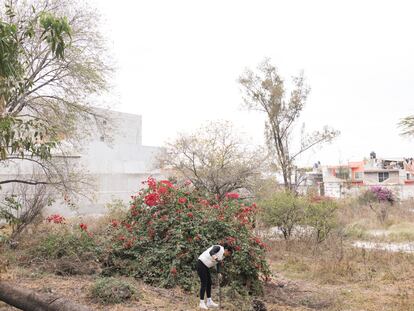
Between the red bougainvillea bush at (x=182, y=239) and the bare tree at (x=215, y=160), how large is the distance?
22.2 feet

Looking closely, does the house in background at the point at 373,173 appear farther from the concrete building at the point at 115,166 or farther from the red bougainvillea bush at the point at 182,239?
the red bougainvillea bush at the point at 182,239

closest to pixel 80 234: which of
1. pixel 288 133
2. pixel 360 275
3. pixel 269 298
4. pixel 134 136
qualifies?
pixel 269 298

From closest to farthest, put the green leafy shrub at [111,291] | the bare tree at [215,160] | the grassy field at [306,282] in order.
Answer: the green leafy shrub at [111,291], the grassy field at [306,282], the bare tree at [215,160]

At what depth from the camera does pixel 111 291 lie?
20.5 feet

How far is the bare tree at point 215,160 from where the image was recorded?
1644cm

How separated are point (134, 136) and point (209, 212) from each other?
2841 cm

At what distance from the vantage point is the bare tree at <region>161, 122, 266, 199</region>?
16438mm

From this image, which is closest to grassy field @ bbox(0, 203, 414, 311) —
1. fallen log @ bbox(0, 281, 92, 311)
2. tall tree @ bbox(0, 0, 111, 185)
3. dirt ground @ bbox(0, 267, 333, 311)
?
dirt ground @ bbox(0, 267, 333, 311)

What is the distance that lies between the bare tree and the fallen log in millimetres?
9786

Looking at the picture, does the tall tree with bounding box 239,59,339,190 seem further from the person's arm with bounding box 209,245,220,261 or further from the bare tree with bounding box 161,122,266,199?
the person's arm with bounding box 209,245,220,261

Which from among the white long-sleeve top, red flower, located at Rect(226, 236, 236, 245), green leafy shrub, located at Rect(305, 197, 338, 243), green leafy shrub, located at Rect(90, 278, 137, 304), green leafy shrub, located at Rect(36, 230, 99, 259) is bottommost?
green leafy shrub, located at Rect(90, 278, 137, 304)

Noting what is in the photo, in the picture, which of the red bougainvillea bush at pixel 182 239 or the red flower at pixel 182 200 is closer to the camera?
the red bougainvillea bush at pixel 182 239

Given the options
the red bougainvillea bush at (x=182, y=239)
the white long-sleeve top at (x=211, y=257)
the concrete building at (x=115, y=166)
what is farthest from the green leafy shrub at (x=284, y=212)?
the white long-sleeve top at (x=211, y=257)

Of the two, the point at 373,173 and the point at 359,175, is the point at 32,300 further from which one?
the point at 359,175
